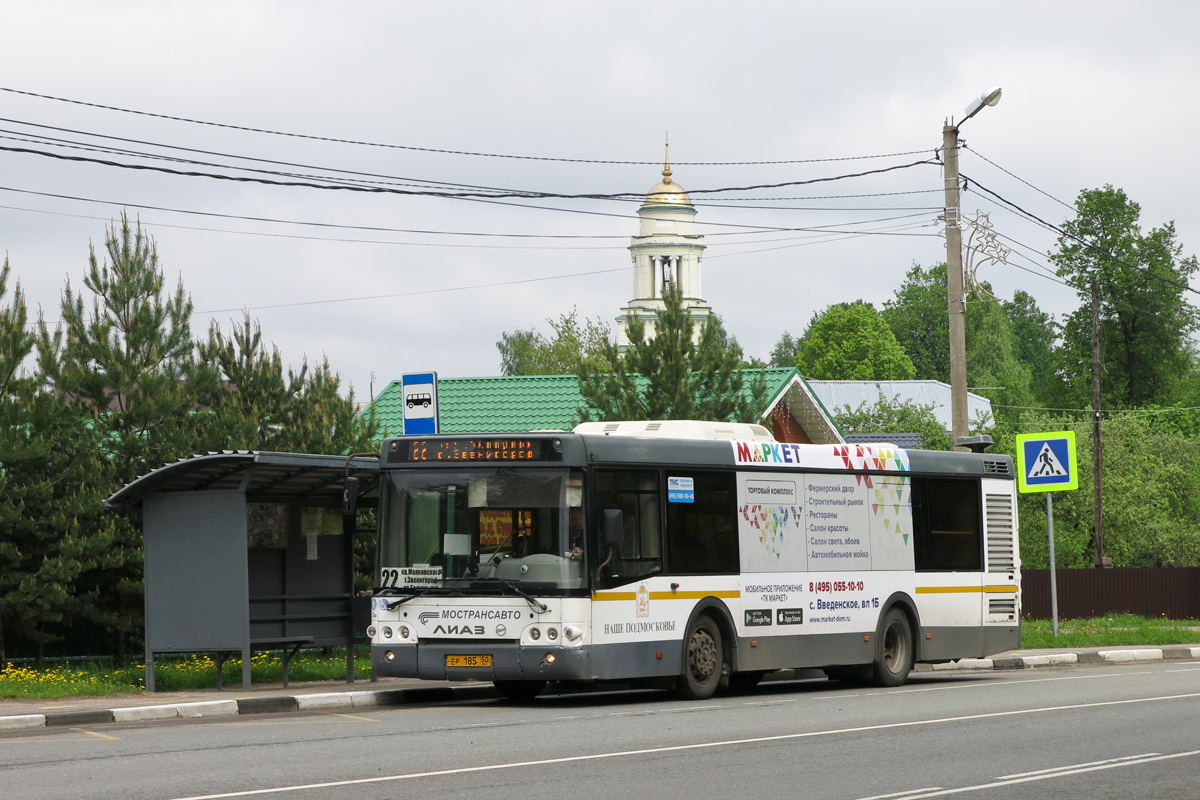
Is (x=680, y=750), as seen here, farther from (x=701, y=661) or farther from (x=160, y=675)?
(x=160, y=675)

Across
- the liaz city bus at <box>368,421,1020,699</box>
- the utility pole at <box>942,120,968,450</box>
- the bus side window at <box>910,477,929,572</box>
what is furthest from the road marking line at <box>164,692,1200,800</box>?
the utility pole at <box>942,120,968,450</box>

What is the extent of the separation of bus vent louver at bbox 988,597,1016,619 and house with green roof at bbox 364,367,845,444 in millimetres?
14258

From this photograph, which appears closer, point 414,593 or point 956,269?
point 414,593

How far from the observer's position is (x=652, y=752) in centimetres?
1122

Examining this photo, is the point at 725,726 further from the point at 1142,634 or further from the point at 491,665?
the point at 1142,634

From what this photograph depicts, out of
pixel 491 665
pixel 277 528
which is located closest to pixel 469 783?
pixel 491 665

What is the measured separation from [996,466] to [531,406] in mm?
17283

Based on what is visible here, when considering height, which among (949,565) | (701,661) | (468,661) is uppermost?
(949,565)

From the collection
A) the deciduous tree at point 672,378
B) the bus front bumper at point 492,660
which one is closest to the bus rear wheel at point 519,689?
the bus front bumper at point 492,660

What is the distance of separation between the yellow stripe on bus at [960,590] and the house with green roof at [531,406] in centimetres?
1433

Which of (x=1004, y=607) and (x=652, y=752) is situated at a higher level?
(x=1004, y=607)

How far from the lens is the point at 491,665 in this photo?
586 inches

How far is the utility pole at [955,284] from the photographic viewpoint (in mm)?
23047

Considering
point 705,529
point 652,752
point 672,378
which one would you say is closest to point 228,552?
point 705,529
